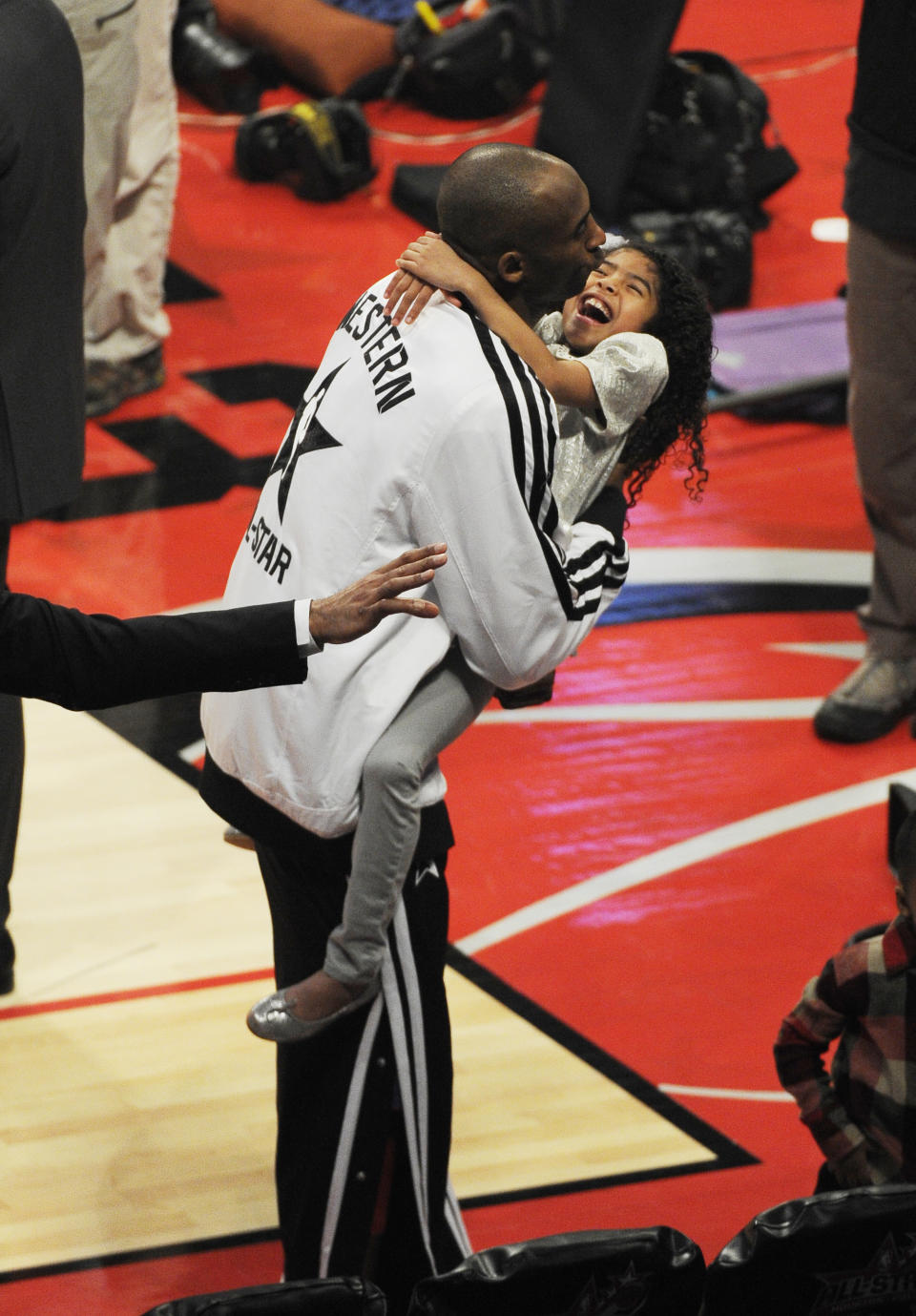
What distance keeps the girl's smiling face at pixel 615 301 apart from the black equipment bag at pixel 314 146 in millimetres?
5417

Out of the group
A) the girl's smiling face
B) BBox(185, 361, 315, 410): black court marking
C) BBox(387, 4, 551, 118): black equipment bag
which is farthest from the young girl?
BBox(387, 4, 551, 118): black equipment bag

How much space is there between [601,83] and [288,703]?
17.3ft

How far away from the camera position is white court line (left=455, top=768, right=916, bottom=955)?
360 centimetres


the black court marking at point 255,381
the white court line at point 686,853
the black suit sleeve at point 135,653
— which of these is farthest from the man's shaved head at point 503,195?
the black court marking at point 255,381

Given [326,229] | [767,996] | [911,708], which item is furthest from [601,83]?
[767,996]

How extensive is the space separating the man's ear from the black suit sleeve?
1.49 ft

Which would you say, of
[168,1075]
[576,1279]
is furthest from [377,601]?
[168,1075]

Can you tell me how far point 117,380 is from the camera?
5867 mm

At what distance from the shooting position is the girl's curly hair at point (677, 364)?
2.32 m

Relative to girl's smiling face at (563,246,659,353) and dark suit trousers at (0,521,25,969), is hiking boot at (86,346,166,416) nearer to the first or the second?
dark suit trousers at (0,521,25,969)

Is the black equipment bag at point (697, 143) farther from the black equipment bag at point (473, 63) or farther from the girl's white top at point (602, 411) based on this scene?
the girl's white top at point (602, 411)

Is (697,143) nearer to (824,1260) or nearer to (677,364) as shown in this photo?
(677,364)

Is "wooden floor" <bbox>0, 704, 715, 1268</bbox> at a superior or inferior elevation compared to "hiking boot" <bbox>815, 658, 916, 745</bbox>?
superior

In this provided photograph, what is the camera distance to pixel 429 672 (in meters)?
2.25
